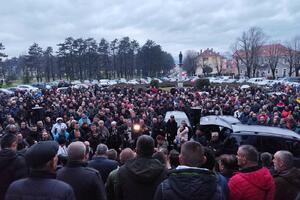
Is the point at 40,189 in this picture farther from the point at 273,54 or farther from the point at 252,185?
the point at 273,54

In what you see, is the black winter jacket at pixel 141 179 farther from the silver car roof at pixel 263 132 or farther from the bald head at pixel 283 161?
the silver car roof at pixel 263 132

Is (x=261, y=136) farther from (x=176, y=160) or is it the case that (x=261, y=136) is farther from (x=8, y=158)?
(x=8, y=158)

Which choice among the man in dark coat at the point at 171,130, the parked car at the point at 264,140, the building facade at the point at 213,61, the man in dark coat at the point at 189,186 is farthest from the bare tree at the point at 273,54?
the man in dark coat at the point at 189,186

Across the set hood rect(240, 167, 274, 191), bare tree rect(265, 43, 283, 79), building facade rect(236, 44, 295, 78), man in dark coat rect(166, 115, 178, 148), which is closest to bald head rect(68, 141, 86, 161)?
hood rect(240, 167, 274, 191)

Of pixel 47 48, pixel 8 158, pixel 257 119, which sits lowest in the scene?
pixel 257 119

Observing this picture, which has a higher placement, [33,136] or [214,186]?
[214,186]

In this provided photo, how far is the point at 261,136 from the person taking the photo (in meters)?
9.22

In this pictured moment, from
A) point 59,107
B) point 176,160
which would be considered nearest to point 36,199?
point 176,160

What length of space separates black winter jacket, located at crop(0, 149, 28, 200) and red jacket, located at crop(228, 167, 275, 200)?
261cm

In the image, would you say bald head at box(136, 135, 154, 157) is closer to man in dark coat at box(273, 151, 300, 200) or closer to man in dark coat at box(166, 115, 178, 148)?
man in dark coat at box(273, 151, 300, 200)

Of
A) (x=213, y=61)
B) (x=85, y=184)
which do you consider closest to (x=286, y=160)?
(x=85, y=184)

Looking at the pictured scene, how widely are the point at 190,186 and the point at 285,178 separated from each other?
1934mm

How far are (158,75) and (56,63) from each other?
99.6 ft

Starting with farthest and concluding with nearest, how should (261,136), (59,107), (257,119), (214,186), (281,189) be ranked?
(59,107) < (257,119) < (261,136) < (281,189) < (214,186)
